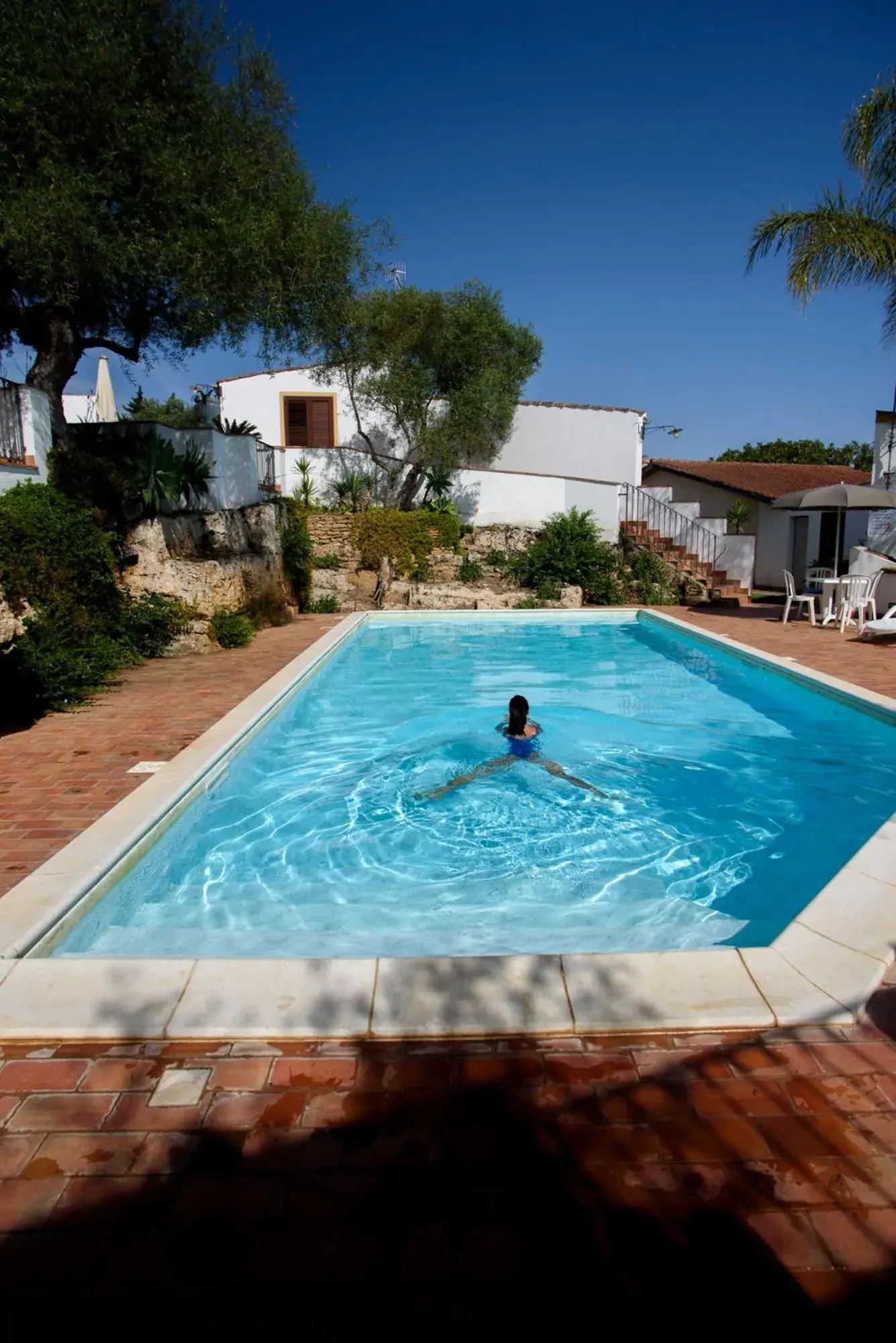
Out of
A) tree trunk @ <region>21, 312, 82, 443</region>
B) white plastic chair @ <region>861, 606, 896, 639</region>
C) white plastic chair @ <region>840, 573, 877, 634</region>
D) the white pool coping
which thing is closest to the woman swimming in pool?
the white pool coping

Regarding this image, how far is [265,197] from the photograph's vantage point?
1079 cm

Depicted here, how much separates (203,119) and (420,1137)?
11802 millimetres

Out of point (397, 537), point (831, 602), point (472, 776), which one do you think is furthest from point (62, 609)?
point (831, 602)

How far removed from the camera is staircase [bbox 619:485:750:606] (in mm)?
20188

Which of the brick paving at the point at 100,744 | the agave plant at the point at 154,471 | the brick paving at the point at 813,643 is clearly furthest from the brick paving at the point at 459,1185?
the agave plant at the point at 154,471

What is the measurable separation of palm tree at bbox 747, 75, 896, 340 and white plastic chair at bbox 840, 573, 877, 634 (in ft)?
16.3

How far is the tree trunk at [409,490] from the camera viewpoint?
22.5m

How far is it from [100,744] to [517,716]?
12.7 feet

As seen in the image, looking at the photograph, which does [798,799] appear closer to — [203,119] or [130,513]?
[130,513]

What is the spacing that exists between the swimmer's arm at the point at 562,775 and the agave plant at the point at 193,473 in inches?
310

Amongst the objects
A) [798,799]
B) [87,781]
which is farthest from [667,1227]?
[798,799]

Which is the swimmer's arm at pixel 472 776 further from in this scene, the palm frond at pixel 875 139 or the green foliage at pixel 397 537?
the green foliage at pixel 397 537

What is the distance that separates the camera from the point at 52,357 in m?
10.9

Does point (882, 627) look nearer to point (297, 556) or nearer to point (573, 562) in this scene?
point (573, 562)
